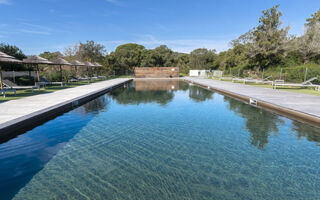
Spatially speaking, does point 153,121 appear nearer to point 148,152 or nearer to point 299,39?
point 148,152

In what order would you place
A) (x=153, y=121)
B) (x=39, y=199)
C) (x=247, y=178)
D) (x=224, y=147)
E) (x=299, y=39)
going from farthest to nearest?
(x=299, y=39), (x=153, y=121), (x=224, y=147), (x=247, y=178), (x=39, y=199)

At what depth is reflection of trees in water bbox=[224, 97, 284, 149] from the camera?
411 centimetres

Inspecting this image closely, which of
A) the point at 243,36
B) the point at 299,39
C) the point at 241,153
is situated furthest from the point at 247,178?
the point at 243,36

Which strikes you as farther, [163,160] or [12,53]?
→ [12,53]

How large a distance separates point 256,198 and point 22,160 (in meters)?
3.95

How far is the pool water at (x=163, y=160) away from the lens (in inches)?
91.2

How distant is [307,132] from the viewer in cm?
441

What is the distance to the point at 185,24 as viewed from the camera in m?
28.5

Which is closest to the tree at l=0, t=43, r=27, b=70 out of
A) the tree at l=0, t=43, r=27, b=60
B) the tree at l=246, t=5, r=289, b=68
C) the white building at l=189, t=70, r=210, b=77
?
the tree at l=0, t=43, r=27, b=60

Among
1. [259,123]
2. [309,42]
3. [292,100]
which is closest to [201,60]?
[309,42]

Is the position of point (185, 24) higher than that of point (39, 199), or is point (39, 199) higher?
point (185, 24)

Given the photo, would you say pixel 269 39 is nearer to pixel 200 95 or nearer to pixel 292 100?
pixel 200 95

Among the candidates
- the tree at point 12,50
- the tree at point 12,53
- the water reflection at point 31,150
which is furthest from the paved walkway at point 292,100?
the tree at point 12,50

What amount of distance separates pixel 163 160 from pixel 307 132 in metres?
4.07
